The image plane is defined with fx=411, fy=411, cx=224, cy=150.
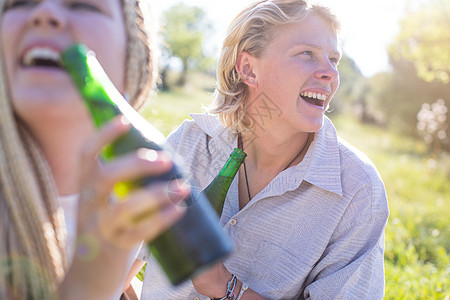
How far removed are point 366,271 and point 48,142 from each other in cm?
187

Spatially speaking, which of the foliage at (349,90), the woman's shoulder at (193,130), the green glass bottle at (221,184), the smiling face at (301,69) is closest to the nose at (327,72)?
the smiling face at (301,69)

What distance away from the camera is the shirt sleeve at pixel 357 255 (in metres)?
2.35

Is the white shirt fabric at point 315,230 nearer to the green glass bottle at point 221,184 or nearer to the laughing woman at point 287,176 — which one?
the laughing woman at point 287,176

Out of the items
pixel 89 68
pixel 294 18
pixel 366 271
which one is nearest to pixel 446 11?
pixel 294 18

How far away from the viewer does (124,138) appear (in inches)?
41.6

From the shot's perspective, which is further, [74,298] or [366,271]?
[366,271]

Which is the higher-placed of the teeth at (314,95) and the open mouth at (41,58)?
the open mouth at (41,58)

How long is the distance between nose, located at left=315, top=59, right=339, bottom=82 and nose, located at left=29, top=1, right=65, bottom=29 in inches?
77.5

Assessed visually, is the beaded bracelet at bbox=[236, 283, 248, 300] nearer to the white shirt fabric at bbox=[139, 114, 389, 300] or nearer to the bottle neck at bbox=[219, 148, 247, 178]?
the white shirt fabric at bbox=[139, 114, 389, 300]

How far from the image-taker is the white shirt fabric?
240cm

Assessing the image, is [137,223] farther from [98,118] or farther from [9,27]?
[9,27]

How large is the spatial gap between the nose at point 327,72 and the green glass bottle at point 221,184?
→ 37.9 inches

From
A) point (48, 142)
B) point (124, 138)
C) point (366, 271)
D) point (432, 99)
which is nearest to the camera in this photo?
point (124, 138)

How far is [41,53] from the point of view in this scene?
1.23 meters
